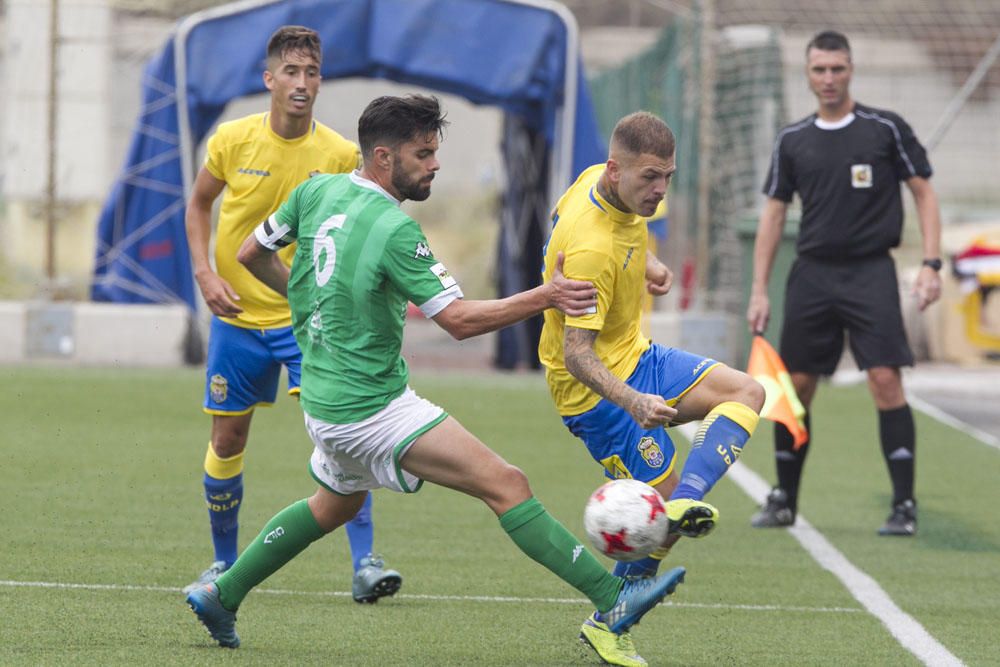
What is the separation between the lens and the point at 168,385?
14391 mm

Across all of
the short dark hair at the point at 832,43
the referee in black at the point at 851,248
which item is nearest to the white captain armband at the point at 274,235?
the referee in black at the point at 851,248

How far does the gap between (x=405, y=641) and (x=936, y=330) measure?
13.3 meters

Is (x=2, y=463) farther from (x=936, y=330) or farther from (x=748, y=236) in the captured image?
(x=936, y=330)

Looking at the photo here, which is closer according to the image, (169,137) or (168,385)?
(168,385)

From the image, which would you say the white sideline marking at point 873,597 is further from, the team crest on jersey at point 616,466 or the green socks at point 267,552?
the green socks at point 267,552

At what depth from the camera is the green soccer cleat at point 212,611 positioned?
543 cm

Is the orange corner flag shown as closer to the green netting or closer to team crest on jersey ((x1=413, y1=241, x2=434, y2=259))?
team crest on jersey ((x1=413, y1=241, x2=434, y2=259))

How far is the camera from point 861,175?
838 cm

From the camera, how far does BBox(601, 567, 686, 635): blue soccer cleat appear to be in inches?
201

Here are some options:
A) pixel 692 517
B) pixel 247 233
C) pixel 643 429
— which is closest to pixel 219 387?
pixel 247 233

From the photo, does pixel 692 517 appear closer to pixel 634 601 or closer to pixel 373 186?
pixel 634 601

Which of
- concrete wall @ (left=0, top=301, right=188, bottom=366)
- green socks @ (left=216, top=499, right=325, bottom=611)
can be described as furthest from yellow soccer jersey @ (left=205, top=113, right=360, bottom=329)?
concrete wall @ (left=0, top=301, right=188, bottom=366)

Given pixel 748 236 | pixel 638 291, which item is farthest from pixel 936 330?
pixel 638 291

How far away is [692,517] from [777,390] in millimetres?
3240
